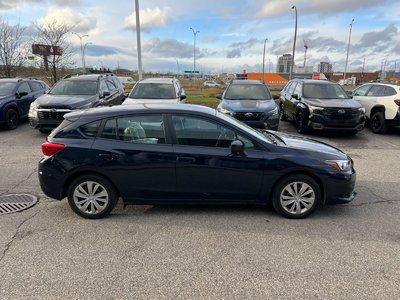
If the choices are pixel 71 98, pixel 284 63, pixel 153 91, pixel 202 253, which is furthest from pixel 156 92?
pixel 284 63

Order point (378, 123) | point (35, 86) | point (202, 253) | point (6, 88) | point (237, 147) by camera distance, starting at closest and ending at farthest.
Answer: point (202, 253), point (237, 147), point (378, 123), point (6, 88), point (35, 86)

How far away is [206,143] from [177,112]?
58 centimetres

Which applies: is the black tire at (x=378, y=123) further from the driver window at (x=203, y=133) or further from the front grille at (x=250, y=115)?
the driver window at (x=203, y=133)

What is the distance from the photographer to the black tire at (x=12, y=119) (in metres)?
11.1

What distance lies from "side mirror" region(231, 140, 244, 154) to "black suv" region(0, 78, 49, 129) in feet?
30.9

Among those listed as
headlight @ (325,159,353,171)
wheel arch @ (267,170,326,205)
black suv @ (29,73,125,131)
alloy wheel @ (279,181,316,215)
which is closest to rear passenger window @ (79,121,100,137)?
wheel arch @ (267,170,326,205)

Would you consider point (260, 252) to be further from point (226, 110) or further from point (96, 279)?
point (226, 110)

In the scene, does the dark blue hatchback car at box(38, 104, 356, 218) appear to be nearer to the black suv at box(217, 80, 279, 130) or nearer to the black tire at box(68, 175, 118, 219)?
the black tire at box(68, 175, 118, 219)

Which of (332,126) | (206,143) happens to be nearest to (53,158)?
(206,143)

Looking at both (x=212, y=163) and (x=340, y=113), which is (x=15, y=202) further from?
(x=340, y=113)

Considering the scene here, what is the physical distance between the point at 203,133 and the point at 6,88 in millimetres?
10114

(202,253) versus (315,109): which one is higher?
(315,109)

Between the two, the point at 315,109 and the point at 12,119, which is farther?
the point at 12,119

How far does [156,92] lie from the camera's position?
1092 cm
